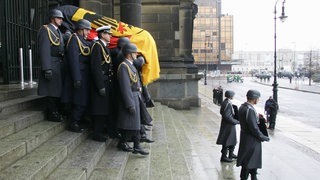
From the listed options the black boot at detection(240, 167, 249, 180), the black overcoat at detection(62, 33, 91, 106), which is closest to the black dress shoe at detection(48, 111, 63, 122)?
the black overcoat at detection(62, 33, 91, 106)

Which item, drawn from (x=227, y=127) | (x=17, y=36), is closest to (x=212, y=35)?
(x=17, y=36)

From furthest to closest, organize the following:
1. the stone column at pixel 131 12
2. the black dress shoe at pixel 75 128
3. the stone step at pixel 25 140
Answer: the stone column at pixel 131 12
the black dress shoe at pixel 75 128
the stone step at pixel 25 140

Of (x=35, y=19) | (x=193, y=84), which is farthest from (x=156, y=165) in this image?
(x=193, y=84)

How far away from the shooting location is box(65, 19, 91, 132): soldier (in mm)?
5762

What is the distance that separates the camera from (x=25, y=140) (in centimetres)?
461

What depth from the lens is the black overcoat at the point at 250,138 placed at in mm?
6182

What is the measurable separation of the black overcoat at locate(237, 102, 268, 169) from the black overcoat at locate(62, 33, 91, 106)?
8.69ft

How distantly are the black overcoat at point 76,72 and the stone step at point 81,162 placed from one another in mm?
701

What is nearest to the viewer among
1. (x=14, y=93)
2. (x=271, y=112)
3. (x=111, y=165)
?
(x=111, y=165)

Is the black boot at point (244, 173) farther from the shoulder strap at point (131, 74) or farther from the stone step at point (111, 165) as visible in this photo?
the shoulder strap at point (131, 74)

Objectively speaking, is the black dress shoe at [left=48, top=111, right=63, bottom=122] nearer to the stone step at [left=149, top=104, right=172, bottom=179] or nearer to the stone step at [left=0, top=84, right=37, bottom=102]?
the stone step at [left=0, top=84, right=37, bottom=102]

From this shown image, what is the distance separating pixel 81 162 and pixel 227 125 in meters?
4.24

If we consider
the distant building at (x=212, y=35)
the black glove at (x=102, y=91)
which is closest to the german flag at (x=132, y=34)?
the black glove at (x=102, y=91)

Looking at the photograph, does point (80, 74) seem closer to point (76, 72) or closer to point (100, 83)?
point (76, 72)
